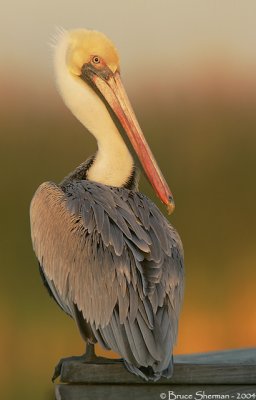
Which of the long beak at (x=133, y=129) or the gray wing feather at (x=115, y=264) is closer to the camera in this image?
the gray wing feather at (x=115, y=264)

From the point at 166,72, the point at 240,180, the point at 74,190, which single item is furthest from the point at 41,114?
the point at 74,190

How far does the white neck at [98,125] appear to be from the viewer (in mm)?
3867

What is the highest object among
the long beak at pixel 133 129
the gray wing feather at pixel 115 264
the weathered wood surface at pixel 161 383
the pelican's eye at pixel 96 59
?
the pelican's eye at pixel 96 59

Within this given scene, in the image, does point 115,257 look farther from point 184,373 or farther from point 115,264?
point 184,373

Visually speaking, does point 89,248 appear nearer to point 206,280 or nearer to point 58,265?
point 58,265

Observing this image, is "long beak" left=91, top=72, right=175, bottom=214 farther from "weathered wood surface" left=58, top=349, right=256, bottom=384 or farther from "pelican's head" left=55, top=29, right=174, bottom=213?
"weathered wood surface" left=58, top=349, right=256, bottom=384

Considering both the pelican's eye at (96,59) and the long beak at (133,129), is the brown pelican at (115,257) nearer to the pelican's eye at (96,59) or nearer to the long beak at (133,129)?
the long beak at (133,129)

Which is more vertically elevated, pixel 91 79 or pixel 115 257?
pixel 91 79

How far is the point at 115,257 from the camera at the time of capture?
330cm

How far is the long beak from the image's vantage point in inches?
148

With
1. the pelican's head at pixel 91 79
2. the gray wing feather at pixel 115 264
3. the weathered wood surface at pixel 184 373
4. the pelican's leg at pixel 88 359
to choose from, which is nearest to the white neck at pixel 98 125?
the pelican's head at pixel 91 79

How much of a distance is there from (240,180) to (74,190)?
1579 millimetres

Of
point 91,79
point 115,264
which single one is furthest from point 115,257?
point 91,79

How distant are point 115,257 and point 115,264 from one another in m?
0.02
